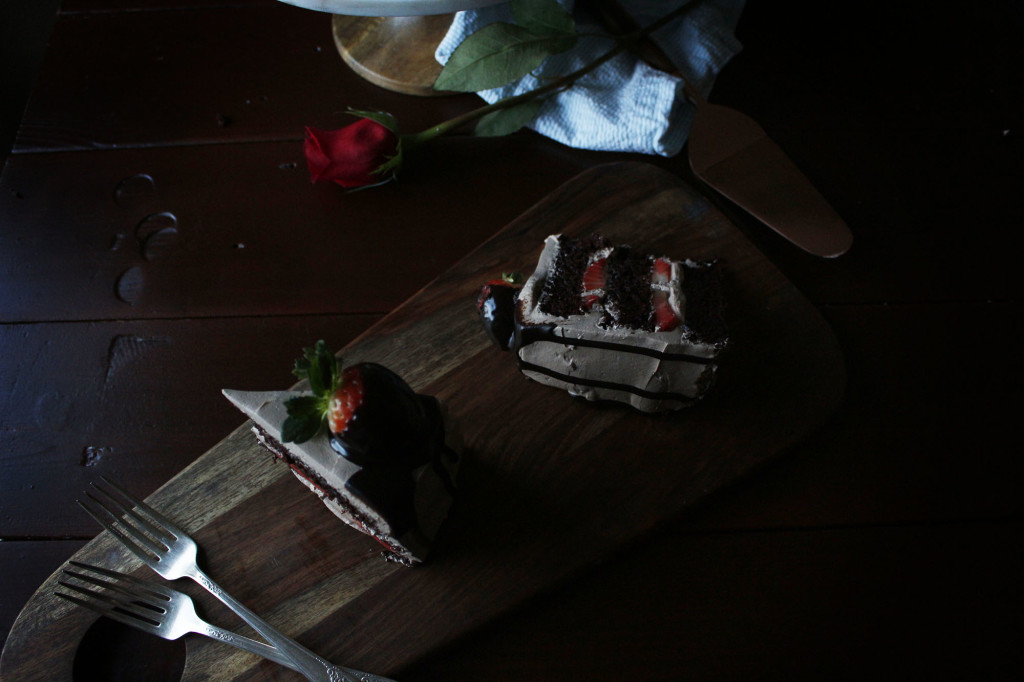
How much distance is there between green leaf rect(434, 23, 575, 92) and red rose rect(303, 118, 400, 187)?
4.6 inches

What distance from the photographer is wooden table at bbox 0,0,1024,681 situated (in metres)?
0.91

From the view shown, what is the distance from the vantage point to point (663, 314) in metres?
0.89

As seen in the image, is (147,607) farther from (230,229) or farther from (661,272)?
(661,272)

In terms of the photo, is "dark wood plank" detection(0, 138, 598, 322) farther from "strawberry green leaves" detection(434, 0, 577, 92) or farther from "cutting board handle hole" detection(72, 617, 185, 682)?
"cutting board handle hole" detection(72, 617, 185, 682)

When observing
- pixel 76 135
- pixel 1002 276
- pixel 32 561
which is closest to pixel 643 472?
pixel 1002 276

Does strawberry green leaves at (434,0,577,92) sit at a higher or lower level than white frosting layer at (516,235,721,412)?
higher

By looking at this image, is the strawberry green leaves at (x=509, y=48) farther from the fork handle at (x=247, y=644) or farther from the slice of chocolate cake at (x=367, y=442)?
the fork handle at (x=247, y=644)

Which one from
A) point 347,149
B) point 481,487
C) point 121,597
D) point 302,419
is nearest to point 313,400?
point 302,419

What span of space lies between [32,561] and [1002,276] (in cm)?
142

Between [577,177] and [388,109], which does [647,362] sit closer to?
[577,177]

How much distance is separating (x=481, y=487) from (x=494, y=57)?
2.01ft

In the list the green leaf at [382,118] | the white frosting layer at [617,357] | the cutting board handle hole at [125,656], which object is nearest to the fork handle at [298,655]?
the cutting board handle hole at [125,656]

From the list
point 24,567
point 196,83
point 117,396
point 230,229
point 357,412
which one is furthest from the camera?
point 196,83

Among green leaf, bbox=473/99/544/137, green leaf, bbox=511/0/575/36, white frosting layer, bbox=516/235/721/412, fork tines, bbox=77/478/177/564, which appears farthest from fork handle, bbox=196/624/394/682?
green leaf, bbox=511/0/575/36
